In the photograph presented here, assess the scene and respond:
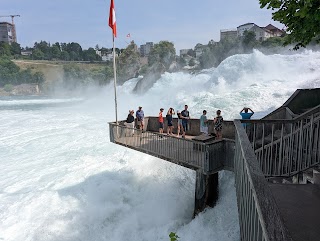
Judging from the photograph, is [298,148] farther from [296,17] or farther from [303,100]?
[303,100]

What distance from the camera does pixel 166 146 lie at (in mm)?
10922

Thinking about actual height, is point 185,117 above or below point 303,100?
below

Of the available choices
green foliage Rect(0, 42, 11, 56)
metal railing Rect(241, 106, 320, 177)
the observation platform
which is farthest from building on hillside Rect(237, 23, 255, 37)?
green foliage Rect(0, 42, 11, 56)

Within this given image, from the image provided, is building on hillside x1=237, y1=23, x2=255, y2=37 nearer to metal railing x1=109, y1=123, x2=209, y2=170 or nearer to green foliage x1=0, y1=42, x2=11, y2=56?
metal railing x1=109, y1=123, x2=209, y2=170

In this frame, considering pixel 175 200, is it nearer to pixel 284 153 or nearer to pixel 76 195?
pixel 76 195

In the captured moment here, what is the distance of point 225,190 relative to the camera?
11594 millimetres

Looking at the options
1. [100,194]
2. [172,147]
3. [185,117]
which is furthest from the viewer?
[100,194]

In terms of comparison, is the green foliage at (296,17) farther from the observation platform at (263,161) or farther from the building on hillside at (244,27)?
the building on hillside at (244,27)

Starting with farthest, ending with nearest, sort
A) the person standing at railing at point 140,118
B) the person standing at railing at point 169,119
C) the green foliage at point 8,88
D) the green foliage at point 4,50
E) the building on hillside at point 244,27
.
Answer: the green foliage at point 4,50, the green foliage at point 8,88, the building on hillside at point 244,27, the person standing at railing at point 140,118, the person standing at railing at point 169,119

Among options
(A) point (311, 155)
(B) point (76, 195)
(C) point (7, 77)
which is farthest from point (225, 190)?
(C) point (7, 77)

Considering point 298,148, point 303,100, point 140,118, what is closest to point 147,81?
point 140,118

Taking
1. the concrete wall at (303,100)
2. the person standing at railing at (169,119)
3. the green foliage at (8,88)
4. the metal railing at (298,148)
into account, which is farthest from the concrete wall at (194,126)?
the green foliage at (8,88)

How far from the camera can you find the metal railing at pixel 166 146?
31.9 feet

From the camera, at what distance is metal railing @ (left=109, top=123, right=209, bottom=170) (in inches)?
382
